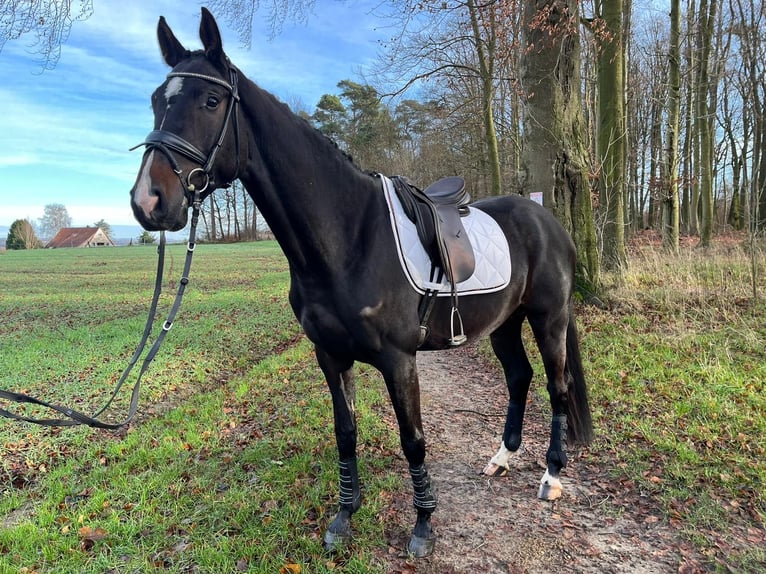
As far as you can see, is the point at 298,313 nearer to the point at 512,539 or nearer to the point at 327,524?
the point at 327,524

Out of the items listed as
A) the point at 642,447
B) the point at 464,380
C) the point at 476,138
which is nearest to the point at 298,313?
the point at 642,447

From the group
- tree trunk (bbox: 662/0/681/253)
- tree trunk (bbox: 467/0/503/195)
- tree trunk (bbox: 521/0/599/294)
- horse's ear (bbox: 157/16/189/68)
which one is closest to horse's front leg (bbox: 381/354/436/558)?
horse's ear (bbox: 157/16/189/68)

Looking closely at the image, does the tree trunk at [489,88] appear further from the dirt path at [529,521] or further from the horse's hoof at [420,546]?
the horse's hoof at [420,546]

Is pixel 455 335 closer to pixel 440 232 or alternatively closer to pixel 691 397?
pixel 440 232

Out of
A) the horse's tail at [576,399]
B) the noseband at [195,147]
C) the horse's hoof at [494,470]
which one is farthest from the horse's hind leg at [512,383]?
the noseband at [195,147]

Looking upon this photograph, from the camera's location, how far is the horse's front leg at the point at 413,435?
2559 millimetres

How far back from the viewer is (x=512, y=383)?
3.73m

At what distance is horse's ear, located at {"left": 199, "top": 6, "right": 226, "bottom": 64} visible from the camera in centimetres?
201

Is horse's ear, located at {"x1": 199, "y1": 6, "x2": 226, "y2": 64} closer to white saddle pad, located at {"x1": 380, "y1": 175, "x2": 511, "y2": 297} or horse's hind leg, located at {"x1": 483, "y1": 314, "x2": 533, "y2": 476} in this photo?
white saddle pad, located at {"x1": 380, "y1": 175, "x2": 511, "y2": 297}

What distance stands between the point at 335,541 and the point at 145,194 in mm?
2323

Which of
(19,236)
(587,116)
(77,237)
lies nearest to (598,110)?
(587,116)

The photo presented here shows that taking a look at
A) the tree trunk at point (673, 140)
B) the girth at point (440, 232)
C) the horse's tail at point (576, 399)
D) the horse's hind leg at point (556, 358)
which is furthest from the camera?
the tree trunk at point (673, 140)

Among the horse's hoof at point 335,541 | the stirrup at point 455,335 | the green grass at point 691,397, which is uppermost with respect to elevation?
Result: the stirrup at point 455,335

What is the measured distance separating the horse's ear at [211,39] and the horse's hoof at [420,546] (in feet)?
9.41
